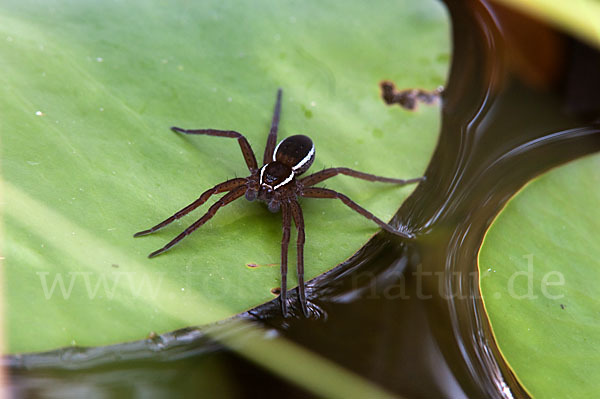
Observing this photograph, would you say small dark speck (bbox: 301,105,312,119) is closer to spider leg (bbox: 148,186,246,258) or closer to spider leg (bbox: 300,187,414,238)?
spider leg (bbox: 300,187,414,238)

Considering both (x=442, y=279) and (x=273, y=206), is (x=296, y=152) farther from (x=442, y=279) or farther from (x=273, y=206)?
(x=442, y=279)

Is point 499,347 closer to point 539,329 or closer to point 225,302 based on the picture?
point 539,329

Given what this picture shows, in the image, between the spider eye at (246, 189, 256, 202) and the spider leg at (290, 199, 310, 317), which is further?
the spider eye at (246, 189, 256, 202)

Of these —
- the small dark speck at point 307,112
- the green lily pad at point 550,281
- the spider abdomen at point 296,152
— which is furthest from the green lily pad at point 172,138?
the green lily pad at point 550,281

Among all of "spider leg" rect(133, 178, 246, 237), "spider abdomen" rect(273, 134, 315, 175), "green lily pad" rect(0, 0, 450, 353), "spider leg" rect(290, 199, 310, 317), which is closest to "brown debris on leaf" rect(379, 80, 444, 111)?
"green lily pad" rect(0, 0, 450, 353)

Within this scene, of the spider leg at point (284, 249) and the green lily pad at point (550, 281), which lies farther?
the spider leg at point (284, 249)

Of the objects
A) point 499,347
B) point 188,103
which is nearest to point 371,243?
point 499,347

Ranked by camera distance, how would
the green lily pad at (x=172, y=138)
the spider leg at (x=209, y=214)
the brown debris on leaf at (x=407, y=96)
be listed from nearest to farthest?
the green lily pad at (x=172, y=138) → the spider leg at (x=209, y=214) → the brown debris on leaf at (x=407, y=96)

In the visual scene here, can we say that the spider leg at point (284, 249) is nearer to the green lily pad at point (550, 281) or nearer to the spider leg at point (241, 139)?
the spider leg at point (241, 139)
